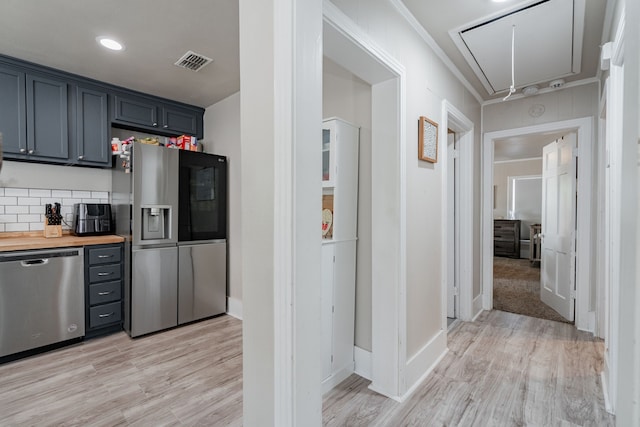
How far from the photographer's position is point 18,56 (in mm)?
2533

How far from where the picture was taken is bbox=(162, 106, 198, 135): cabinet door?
3500 millimetres

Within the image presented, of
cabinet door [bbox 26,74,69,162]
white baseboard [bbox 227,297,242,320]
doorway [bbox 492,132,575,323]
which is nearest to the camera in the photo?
cabinet door [bbox 26,74,69,162]

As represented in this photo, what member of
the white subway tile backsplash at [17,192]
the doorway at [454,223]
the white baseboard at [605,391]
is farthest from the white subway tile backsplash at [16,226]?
the white baseboard at [605,391]

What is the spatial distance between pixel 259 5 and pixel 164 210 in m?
2.54

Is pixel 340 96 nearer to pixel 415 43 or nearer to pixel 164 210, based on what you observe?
pixel 415 43

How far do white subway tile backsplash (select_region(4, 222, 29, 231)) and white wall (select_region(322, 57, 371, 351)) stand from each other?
3.26m

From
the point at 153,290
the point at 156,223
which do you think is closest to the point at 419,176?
the point at 156,223

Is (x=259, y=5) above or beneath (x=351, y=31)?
beneath

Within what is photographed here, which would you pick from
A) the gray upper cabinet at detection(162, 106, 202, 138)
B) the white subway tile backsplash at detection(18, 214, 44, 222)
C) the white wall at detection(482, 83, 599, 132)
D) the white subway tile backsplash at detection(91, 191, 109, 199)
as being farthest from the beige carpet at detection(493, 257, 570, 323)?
the white subway tile backsplash at detection(18, 214, 44, 222)

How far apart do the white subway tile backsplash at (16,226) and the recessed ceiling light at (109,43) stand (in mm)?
1950

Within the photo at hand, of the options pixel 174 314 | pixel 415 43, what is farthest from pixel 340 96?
pixel 174 314

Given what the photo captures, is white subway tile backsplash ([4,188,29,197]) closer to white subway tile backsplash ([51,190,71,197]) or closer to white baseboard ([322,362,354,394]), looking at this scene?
white subway tile backsplash ([51,190,71,197])

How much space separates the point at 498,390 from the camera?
2.01 m

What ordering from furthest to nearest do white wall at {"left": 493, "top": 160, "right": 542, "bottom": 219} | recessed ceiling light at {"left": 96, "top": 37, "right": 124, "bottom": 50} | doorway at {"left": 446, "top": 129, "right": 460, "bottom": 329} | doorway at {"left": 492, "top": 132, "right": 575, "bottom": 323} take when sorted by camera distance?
white wall at {"left": 493, "top": 160, "right": 542, "bottom": 219}, doorway at {"left": 492, "top": 132, "right": 575, "bottom": 323}, doorway at {"left": 446, "top": 129, "right": 460, "bottom": 329}, recessed ceiling light at {"left": 96, "top": 37, "right": 124, "bottom": 50}
